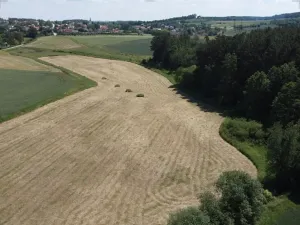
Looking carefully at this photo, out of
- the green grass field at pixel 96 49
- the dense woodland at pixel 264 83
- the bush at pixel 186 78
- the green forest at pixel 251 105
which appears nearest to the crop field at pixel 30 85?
the bush at pixel 186 78

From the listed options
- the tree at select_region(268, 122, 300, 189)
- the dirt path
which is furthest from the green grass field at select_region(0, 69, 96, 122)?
the tree at select_region(268, 122, 300, 189)

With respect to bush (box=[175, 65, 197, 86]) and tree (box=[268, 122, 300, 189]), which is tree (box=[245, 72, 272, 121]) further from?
bush (box=[175, 65, 197, 86])

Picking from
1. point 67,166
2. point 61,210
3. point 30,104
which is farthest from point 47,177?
point 30,104

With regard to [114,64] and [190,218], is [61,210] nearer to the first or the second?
[190,218]

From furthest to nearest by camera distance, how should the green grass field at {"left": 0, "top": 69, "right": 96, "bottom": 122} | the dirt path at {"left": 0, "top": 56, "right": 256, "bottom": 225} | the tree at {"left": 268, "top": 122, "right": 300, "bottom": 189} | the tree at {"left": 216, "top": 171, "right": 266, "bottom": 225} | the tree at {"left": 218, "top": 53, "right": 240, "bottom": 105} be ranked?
1. the tree at {"left": 218, "top": 53, "right": 240, "bottom": 105}
2. the green grass field at {"left": 0, "top": 69, "right": 96, "bottom": 122}
3. the tree at {"left": 268, "top": 122, "right": 300, "bottom": 189}
4. the dirt path at {"left": 0, "top": 56, "right": 256, "bottom": 225}
5. the tree at {"left": 216, "top": 171, "right": 266, "bottom": 225}

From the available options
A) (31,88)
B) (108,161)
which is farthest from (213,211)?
(31,88)

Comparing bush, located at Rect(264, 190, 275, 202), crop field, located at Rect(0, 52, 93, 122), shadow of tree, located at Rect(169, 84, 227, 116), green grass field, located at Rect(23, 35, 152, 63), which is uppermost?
bush, located at Rect(264, 190, 275, 202)

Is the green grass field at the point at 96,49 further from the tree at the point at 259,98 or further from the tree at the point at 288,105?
the tree at the point at 288,105
